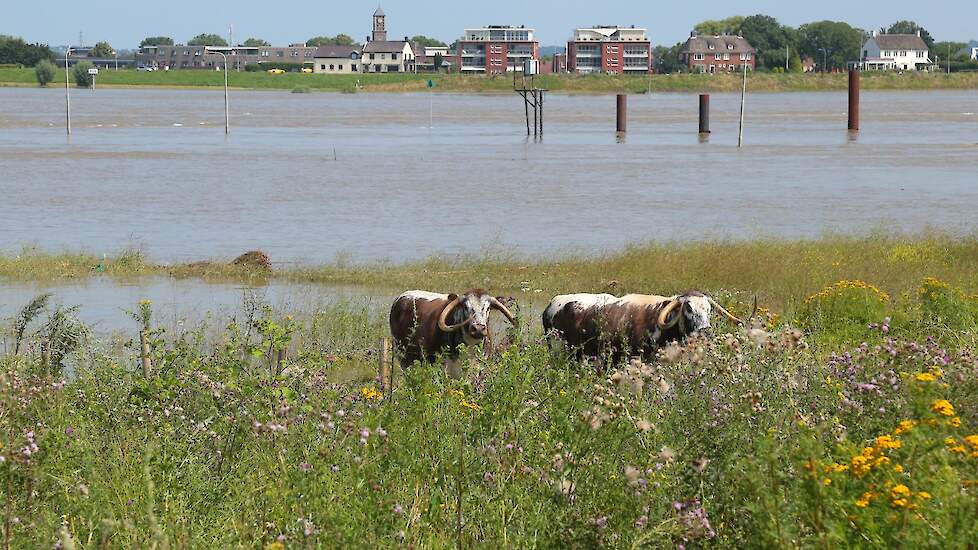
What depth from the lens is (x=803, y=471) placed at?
4.75 m

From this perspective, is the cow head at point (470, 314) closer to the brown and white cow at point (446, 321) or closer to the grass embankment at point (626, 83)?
the brown and white cow at point (446, 321)

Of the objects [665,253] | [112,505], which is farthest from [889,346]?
[665,253]

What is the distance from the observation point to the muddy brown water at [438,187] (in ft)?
101

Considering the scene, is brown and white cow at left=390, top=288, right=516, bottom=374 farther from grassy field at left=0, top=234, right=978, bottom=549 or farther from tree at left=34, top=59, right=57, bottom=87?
tree at left=34, top=59, right=57, bottom=87

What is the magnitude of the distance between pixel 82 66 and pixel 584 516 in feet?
605

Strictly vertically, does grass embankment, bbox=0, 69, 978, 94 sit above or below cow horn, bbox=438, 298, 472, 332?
above

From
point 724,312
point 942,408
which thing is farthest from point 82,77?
point 942,408

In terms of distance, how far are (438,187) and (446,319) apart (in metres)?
32.7

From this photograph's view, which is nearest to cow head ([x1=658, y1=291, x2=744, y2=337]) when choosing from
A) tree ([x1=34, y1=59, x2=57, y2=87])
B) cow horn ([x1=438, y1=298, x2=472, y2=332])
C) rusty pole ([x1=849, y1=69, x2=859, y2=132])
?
cow horn ([x1=438, y1=298, x2=472, y2=332])

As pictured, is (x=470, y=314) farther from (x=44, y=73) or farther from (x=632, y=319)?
(x=44, y=73)

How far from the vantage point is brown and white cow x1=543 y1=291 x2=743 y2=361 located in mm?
11969

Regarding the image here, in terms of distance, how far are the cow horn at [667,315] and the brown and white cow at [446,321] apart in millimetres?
1276

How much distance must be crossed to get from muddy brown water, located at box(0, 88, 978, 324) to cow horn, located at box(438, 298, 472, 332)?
26.4 feet

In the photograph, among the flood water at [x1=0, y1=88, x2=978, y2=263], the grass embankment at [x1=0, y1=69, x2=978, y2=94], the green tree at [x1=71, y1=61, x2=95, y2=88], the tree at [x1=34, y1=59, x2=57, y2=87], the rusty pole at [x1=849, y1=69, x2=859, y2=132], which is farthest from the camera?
the green tree at [x1=71, y1=61, x2=95, y2=88]
